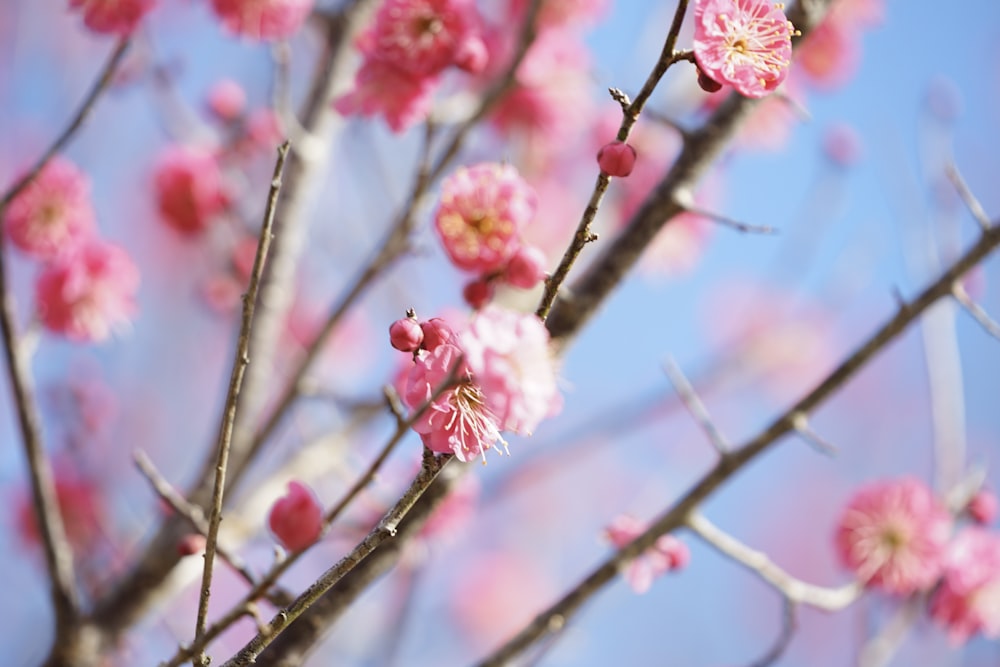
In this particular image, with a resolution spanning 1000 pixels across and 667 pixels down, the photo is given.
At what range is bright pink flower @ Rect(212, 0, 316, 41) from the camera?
1.92m

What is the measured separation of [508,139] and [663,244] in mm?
710

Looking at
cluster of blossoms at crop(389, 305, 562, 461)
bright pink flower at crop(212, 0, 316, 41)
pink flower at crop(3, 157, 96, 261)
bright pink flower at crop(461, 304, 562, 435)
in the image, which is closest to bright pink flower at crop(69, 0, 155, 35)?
bright pink flower at crop(212, 0, 316, 41)

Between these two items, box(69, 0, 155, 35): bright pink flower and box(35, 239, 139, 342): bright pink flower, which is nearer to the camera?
box(69, 0, 155, 35): bright pink flower

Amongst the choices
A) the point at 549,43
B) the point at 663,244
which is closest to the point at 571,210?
the point at 663,244

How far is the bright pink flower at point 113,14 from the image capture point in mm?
1701

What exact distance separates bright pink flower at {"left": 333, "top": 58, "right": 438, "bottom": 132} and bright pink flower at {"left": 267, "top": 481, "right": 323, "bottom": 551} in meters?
0.72

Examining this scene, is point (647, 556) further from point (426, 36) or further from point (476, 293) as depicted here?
point (426, 36)

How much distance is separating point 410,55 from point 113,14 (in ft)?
2.09

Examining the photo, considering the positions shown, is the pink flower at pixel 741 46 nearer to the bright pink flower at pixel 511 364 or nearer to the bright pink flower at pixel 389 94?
the bright pink flower at pixel 511 364

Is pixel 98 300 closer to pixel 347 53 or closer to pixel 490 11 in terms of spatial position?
pixel 347 53

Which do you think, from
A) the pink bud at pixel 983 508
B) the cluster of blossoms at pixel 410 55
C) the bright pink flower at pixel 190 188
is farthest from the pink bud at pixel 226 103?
the pink bud at pixel 983 508

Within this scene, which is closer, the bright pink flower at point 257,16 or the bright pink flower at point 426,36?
the bright pink flower at point 426,36

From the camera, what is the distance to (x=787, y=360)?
384 cm

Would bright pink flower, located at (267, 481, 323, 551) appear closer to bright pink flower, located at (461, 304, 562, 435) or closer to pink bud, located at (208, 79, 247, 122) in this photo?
bright pink flower, located at (461, 304, 562, 435)
